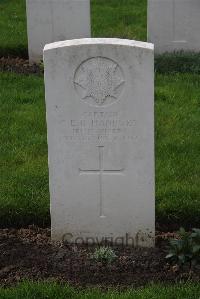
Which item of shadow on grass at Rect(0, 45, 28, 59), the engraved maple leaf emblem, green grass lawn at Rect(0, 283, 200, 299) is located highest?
shadow on grass at Rect(0, 45, 28, 59)

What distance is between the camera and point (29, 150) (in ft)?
21.6

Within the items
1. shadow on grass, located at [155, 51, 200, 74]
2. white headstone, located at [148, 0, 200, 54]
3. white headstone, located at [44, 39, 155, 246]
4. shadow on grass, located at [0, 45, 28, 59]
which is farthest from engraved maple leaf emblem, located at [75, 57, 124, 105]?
shadow on grass, located at [0, 45, 28, 59]

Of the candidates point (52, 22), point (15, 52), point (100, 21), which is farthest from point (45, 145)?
point (100, 21)

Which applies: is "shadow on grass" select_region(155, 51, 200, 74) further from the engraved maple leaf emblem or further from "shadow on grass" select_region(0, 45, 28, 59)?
the engraved maple leaf emblem

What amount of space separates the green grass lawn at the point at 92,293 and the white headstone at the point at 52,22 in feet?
18.7

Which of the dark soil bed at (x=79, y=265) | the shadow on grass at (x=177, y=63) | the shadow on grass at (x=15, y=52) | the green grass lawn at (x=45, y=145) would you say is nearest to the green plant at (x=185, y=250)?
the dark soil bed at (x=79, y=265)

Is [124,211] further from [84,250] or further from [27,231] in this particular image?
[27,231]

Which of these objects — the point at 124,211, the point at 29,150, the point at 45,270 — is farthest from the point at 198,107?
the point at 45,270

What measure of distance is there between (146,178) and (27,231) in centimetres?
101

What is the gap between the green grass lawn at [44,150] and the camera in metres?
5.51

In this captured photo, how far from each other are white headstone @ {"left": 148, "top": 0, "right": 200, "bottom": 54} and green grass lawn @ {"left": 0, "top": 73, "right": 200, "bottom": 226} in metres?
1.37

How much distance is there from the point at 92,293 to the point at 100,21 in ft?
24.7

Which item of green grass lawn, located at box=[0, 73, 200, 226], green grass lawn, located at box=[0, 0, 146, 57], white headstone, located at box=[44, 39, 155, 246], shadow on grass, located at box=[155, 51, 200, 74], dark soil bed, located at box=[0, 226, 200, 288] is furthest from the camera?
green grass lawn, located at box=[0, 0, 146, 57]

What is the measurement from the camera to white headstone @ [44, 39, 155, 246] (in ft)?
15.6
